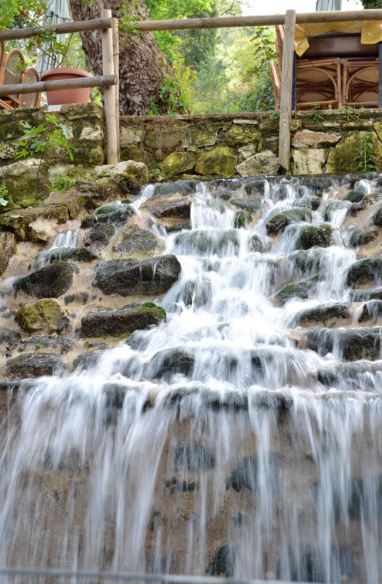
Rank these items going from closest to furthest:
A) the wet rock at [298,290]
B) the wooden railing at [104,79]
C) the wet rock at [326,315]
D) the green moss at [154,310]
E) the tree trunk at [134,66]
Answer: the wet rock at [326,315]
the green moss at [154,310]
the wet rock at [298,290]
the wooden railing at [104,79]
the tree trunk at [134,66]

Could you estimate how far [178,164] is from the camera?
22.6 ft

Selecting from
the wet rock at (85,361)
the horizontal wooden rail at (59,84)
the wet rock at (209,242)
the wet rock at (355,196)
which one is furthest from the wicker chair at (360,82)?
the wet rock at (85,361)

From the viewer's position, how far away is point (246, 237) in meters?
4.91

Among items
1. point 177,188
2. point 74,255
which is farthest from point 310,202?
point 74,255

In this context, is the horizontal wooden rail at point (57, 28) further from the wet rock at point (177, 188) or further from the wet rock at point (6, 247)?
the wet rock at point (6, 247)

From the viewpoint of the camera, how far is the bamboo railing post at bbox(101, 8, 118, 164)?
21.1ft

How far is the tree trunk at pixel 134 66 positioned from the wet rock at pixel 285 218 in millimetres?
3498

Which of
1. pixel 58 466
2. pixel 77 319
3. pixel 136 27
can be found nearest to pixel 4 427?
pixel 58 466

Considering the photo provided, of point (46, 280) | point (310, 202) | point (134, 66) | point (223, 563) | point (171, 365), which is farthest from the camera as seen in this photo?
point (134, 66)

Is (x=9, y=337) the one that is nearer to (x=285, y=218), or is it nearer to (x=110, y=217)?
(x=110, y=217)

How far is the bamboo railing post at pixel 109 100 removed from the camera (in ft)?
21.1

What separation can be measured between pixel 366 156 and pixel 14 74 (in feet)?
14.3

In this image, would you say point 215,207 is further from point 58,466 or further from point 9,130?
point 58,466

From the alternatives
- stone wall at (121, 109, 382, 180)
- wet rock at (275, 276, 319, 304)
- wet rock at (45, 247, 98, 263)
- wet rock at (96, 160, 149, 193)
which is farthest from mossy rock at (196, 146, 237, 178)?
wet rock at (275, 276, 319, 304)
